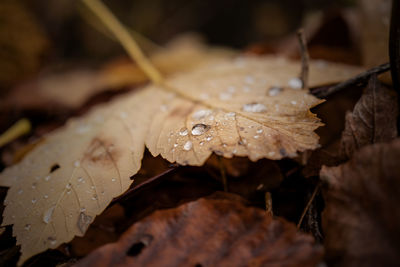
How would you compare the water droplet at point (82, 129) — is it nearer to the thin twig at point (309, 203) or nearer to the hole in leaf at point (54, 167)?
the hole in leaf at point (54, 167)

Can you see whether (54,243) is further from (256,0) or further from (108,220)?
(256,0)

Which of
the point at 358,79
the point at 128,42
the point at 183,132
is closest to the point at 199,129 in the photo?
the point at 183,132

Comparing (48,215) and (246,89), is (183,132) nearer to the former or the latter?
(246,89)

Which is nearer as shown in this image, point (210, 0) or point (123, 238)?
point (123, 238)

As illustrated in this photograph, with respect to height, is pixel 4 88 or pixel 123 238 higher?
pixel 4 88

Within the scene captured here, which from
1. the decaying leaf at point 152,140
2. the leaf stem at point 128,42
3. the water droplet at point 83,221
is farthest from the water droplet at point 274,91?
the water droplet at point 83,221

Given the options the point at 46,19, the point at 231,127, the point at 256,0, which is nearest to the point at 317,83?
the point at 231,127

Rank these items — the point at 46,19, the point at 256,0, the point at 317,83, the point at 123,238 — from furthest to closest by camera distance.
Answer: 1. the point at 256,0
2. the point at 46,19
3. the point at 317,83
4. the point at 123,238
